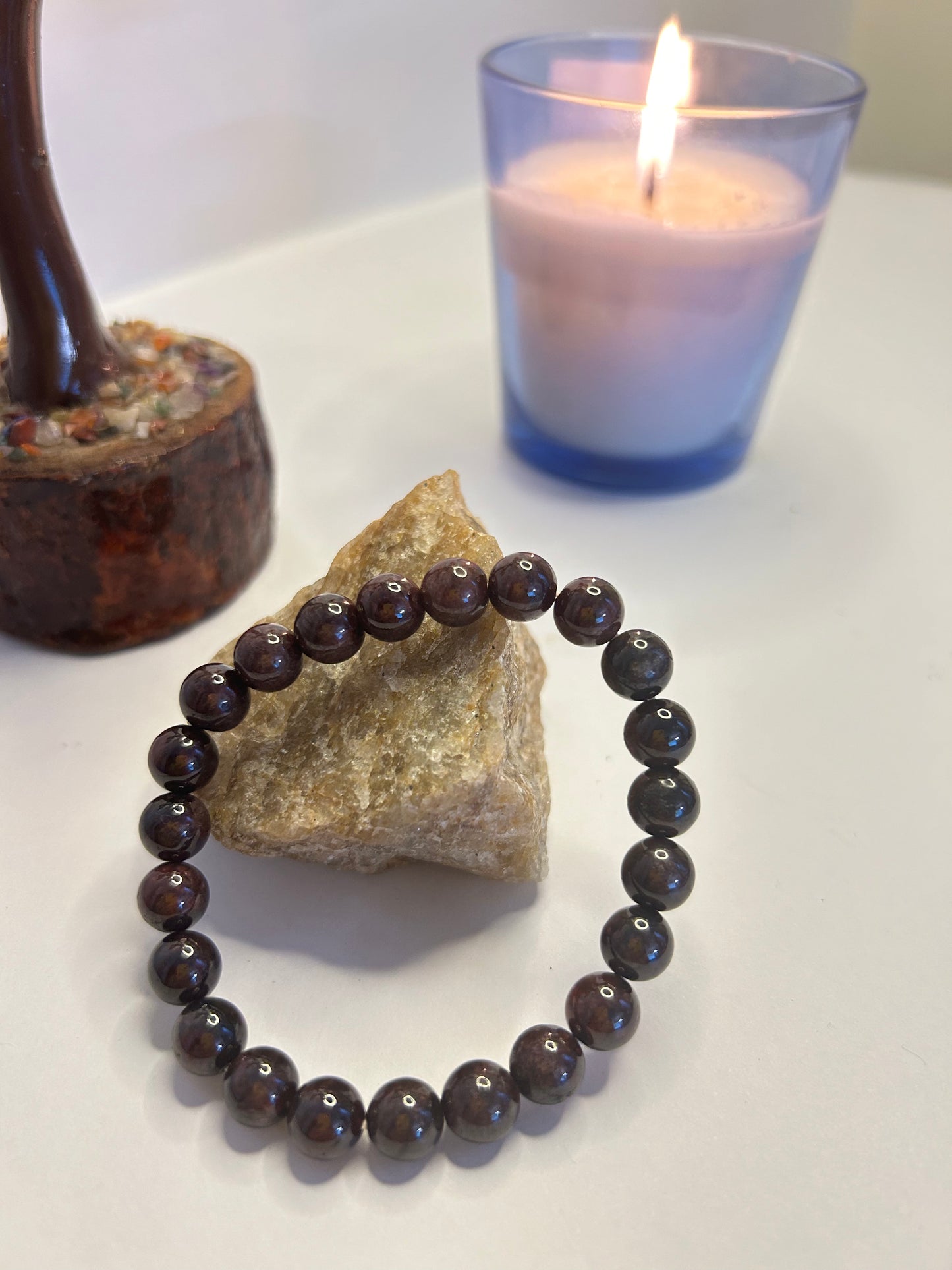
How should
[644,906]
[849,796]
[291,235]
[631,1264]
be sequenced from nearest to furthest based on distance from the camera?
1. [631,1264]
2. [644,906]
3. [849,796]
4. [291,235]

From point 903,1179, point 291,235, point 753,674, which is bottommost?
point 291,235

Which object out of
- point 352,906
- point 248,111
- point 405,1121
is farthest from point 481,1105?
point 248,111

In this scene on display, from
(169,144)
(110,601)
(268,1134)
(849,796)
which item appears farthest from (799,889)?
(169,144)

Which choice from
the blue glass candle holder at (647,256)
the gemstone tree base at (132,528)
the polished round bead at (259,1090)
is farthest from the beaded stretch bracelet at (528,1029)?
the blue glass candle holder at (647,256)

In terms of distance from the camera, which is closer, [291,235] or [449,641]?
[449,641]

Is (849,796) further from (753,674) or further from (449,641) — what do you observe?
(449,641)

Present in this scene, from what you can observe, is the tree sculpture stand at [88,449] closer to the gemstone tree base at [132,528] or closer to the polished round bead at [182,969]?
the gemstone tree base at [132,528]
